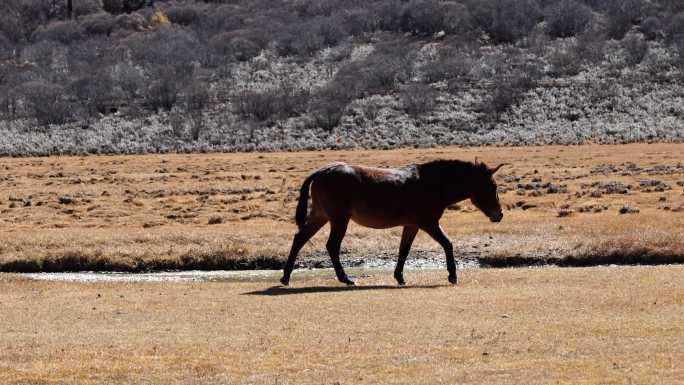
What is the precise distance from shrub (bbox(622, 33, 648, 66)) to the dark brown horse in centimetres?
7125

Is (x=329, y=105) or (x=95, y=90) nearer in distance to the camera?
(x=329, y=105)

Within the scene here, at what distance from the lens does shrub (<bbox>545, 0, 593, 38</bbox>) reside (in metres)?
99.6

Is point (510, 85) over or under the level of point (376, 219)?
under

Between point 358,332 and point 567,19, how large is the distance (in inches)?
3524

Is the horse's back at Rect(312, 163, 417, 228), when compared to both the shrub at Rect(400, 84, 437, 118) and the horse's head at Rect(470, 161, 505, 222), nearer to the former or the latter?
the horse's head at Rect(470, 161, 505, 222)

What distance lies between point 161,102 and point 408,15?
2996cm

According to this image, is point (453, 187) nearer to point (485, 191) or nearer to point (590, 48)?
point (485, 191)

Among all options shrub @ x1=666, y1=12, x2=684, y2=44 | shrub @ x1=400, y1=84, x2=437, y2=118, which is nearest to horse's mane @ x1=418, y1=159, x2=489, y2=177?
shrub @ x1=400, y1=84, x2=437, y2=118

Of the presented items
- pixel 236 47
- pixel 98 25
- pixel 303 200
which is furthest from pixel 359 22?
pixel 303 200

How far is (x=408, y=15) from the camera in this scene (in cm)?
10500

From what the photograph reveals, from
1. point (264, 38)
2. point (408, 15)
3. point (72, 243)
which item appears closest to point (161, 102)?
point (264, 38)

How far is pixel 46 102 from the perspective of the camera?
280 ft

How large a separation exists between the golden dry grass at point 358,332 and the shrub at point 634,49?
71.6 meters

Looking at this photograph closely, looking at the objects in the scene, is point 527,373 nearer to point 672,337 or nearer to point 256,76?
point 672,337
